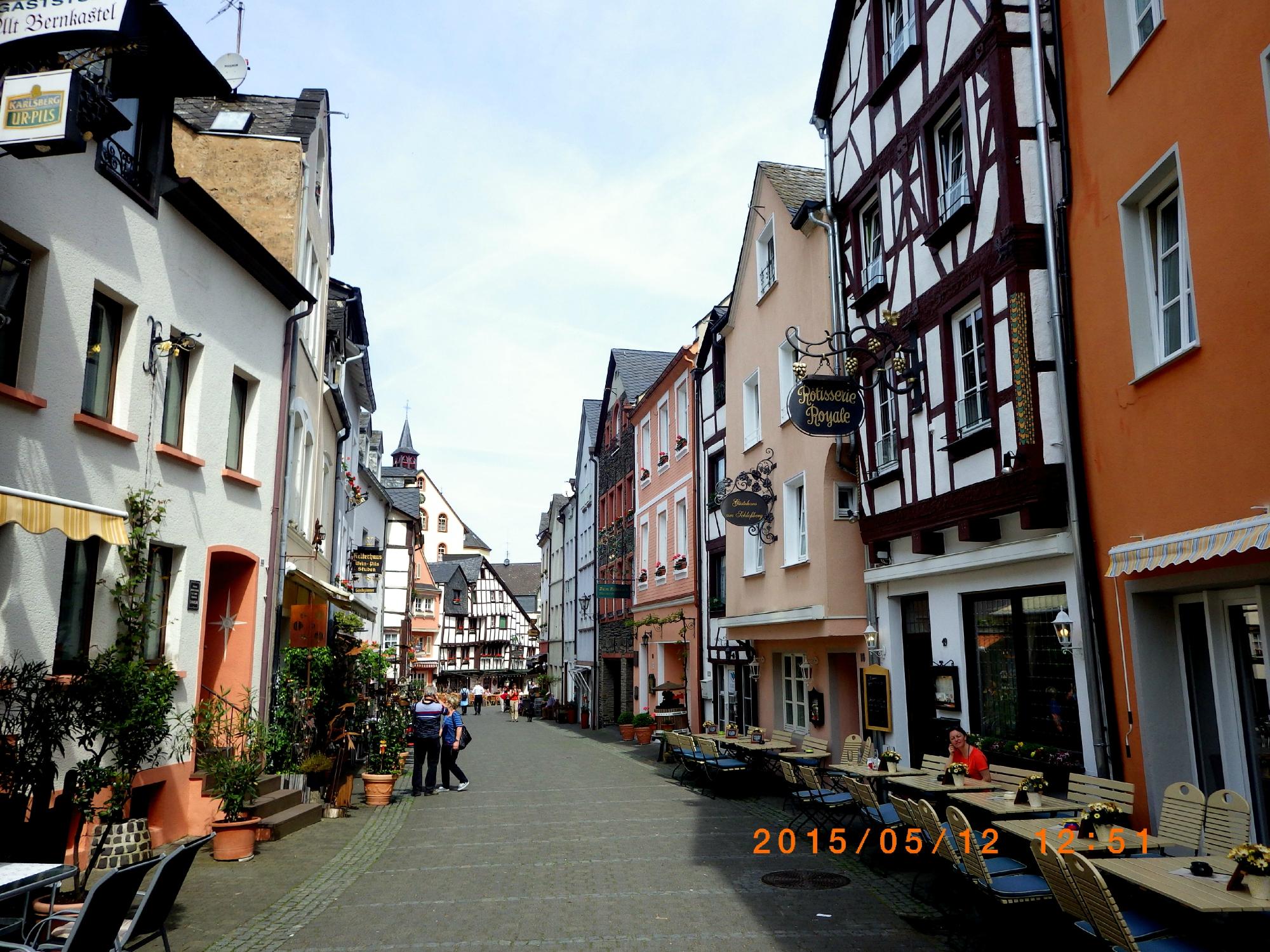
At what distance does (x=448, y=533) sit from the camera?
305 ft

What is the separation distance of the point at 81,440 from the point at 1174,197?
9837 millimetres

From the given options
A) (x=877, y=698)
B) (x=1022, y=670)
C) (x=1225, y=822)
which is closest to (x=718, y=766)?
(x=877, y=698)

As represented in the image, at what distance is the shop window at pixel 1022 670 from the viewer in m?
9.83

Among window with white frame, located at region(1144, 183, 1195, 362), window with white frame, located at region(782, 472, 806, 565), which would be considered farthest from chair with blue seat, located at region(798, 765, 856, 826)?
window with white frame, located at region(1144, 183, 1195, 362)

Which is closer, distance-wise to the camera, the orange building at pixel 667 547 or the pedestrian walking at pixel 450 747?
the pedestrian walking at pixel 450 747

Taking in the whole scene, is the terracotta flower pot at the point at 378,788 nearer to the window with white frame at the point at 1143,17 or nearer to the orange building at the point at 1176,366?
the orange building at the point at 1176,366

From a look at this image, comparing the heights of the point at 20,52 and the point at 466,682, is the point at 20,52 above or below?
above

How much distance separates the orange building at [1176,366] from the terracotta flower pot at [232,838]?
8.58 metres

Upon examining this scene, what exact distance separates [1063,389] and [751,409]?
10.2 m

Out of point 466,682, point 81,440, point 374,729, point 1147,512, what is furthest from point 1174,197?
point 466,682

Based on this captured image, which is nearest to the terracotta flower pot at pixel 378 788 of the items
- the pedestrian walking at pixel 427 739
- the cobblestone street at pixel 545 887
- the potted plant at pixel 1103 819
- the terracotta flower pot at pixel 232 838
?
the cobblestone street at pixel 545 887

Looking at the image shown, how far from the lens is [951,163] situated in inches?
465

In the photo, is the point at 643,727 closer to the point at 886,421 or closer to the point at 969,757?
the point at 886,421

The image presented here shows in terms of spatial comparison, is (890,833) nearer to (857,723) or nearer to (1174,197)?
(857,723)
